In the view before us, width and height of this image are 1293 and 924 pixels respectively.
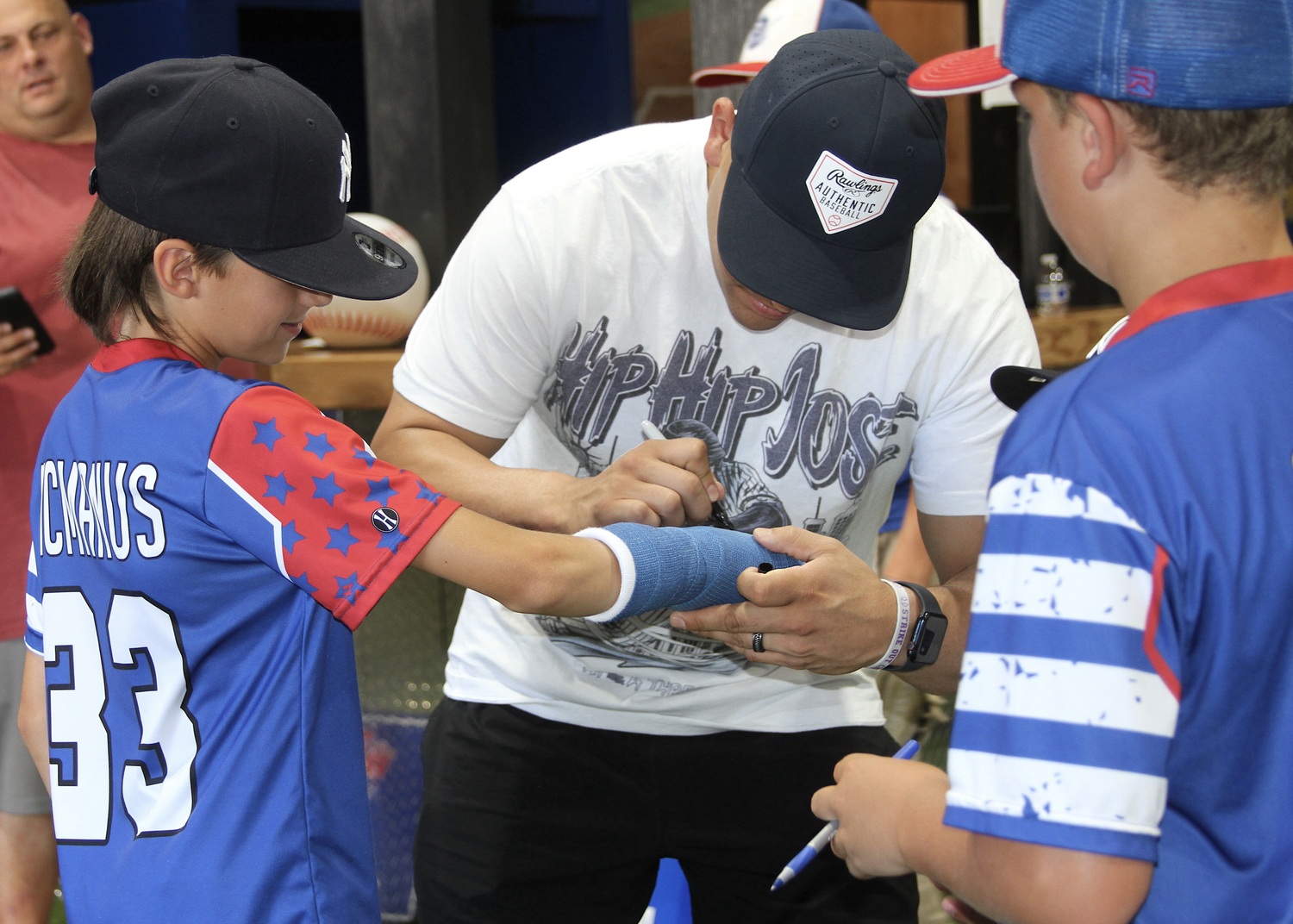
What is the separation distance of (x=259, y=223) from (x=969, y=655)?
0.86 metres

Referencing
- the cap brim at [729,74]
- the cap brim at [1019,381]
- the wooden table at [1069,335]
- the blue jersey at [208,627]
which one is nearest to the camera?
the cap brim at [1019,381]

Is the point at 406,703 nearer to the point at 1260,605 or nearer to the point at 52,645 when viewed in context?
the point at 52,645

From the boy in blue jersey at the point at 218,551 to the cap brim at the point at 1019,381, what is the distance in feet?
1.41

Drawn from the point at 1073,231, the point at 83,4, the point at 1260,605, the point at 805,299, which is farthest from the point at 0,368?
the point at 83,4

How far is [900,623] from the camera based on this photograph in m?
1.64

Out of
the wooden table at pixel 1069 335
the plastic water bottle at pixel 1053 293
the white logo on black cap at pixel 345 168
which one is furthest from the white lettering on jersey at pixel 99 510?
the plastic water bottle at pixel 1053 293

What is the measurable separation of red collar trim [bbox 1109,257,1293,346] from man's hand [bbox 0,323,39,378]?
2.31 metres

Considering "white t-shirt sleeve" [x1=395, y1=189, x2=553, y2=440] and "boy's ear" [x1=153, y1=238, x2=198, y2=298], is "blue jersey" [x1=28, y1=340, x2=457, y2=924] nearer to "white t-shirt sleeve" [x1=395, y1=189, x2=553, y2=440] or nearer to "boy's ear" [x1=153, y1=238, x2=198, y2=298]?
"boy's ear" [x1=153, y1=238, x2=198, y2=298]

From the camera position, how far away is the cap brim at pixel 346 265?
136 centimetres

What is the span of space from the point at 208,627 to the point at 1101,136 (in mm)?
946

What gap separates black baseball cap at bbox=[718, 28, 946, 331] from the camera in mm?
1476

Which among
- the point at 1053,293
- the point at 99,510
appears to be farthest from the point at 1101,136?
the point at 1053,293

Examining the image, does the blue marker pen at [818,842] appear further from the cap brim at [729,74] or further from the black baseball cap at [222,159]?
the cap brim at [729,74]

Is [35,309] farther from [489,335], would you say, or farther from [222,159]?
[222,159]
